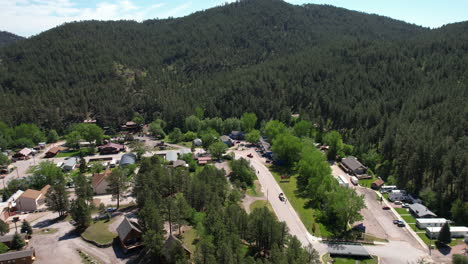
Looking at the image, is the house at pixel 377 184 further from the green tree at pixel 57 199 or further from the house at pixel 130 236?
the green tree at pixel 57 199

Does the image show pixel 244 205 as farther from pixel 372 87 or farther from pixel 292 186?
pixel 372 87

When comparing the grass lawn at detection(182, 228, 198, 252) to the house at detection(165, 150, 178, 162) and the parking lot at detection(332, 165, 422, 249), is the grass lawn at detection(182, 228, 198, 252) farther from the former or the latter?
the house at detection(165, 150, 178, 162)

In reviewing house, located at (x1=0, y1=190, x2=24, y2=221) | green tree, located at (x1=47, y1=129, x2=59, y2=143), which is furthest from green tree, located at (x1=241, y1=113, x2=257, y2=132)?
house, located at (x1=0, y1=190, x2=24, y2=221)

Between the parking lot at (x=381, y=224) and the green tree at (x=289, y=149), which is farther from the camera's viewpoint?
the green tree at (x=289, y=149)

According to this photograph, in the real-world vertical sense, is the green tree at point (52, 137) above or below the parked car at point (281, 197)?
above

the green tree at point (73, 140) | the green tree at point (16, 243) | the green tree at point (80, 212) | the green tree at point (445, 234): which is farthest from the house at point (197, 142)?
the green tree at point (445, 234)

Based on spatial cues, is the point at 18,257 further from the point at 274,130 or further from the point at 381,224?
the point at 274,130
